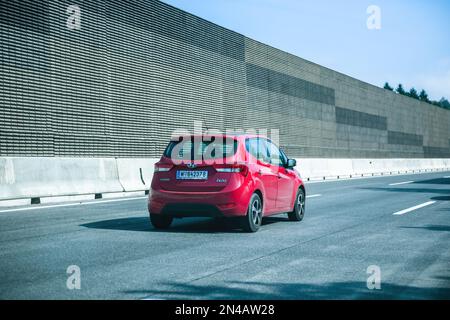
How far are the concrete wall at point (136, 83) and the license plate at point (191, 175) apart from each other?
906cm

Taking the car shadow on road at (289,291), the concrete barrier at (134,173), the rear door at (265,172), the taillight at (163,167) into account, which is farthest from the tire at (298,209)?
the concrete barrier at (134,173)

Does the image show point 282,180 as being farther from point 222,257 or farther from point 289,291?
point 289,291

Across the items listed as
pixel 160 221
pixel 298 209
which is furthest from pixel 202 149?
pixel 298 209

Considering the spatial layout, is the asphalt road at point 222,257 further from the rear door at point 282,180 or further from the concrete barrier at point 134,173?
the concrete barrier at point 134,173

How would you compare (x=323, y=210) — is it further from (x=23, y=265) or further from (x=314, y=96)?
(x=314, y=96)

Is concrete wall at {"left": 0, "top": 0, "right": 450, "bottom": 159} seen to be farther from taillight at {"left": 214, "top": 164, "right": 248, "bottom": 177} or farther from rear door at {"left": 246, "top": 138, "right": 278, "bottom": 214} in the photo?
taillight at {"left": 214, "top": 164, "right": 248, "bottom": 177}

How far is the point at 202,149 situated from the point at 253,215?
1284mm

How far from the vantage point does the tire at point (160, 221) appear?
384 inches

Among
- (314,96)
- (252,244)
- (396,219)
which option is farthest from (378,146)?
(252,244)

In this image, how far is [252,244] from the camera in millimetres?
8250

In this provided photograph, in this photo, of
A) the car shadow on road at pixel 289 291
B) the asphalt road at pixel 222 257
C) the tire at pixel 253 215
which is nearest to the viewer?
the car shadow on road at pixel 289 291

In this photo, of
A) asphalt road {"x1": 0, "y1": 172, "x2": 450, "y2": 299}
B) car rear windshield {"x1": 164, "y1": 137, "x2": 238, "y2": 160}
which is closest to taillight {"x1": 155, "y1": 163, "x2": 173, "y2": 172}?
car rear windshield {"x1": 164, "y1": 137, "x2": 238, "y2": 160}

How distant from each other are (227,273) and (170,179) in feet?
11.6
